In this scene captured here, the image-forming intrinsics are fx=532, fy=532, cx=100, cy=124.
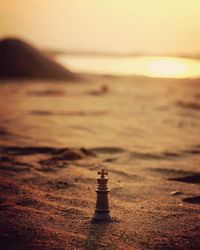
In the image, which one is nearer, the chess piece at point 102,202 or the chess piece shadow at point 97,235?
the chess piece shadow at point 97,235

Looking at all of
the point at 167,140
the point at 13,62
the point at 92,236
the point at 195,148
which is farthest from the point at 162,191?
the point at 13,62

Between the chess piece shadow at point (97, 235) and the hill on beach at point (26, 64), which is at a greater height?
the hill on beach at point (26, 64)

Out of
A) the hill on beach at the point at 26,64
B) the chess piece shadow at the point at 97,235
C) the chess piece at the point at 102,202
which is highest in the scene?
the hill on beach at the point at 26,64

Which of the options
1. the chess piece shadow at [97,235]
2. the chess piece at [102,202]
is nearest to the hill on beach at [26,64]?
the chess piece at [102,202]

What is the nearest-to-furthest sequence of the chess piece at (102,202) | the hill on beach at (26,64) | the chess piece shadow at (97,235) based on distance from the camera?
the chess piece shadow at (97,235) < the chess piece at (102,202) < the hill on beach at (26,64)

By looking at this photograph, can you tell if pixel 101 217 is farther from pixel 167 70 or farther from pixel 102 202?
pixel 167 70

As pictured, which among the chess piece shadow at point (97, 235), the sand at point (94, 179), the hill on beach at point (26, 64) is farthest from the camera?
the hill on beach at point (26, 64)

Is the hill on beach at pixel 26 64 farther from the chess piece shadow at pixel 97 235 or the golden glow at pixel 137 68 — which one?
the chess piece shadow at pixel 97 235

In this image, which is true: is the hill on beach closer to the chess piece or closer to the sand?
the sand
